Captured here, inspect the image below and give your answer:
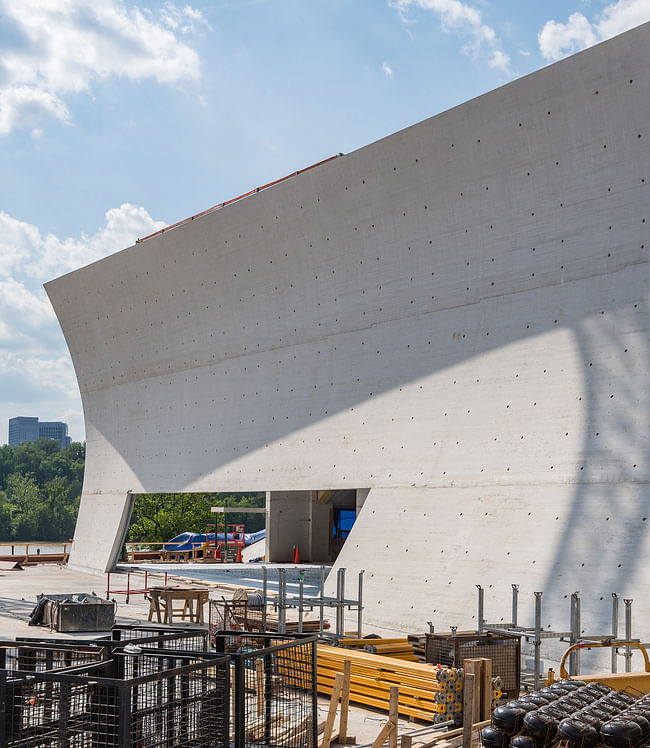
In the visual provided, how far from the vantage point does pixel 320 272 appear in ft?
60.8

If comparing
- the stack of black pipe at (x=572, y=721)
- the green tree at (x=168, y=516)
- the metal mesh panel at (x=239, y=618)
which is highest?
the stack of black pipe at (x=572, y=721)

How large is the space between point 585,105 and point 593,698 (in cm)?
924

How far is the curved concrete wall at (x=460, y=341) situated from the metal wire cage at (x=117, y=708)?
7315mm

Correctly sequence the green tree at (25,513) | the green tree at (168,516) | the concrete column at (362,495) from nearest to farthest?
the concrete column at (362,495), the green tree at (168,516), the green tree at (25,513)

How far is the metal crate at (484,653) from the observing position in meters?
9.34

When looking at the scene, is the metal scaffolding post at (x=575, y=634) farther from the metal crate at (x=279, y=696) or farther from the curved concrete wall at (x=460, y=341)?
the metal crate at (x=279, y=696)

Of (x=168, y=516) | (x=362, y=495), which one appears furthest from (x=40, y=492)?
(x=362, y=495)

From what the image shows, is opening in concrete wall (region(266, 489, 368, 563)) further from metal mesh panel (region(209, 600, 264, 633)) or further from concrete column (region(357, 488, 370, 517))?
metal mesh panel (region(209, 600, 264, 633))

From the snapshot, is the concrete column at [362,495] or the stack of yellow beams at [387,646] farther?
the concrete column at [362,495]

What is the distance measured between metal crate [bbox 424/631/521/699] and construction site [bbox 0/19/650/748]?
32mm

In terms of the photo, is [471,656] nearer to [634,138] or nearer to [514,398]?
[514,398]

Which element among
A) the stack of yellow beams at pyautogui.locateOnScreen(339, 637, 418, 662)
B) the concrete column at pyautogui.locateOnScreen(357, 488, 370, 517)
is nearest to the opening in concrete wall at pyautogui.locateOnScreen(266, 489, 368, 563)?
the concrete column at pyautogui.locateOnScreen(357, 488, 370, 517)

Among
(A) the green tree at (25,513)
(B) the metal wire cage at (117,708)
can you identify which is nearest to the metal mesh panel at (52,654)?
(B) the metal wire cage at (117,708)

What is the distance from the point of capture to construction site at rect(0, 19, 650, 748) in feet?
22.2
